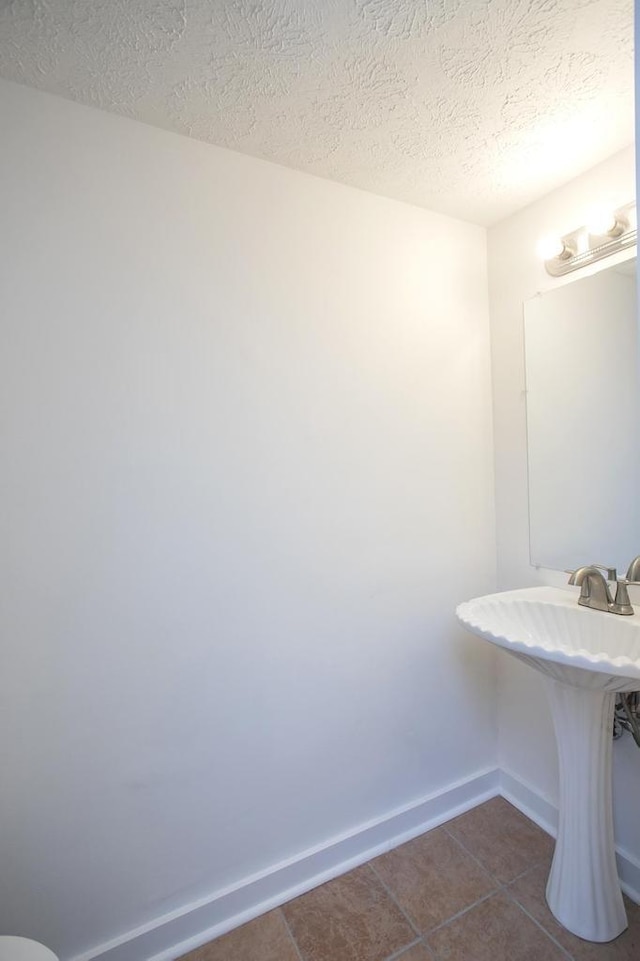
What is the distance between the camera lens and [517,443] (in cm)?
174

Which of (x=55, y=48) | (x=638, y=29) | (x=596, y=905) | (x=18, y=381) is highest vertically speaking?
(x=55, y=48)

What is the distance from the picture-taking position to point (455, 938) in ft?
4.04

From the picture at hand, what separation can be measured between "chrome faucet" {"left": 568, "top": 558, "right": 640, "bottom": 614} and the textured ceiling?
A: 1.40 meters

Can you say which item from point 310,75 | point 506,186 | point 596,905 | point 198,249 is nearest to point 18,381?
point 198,249

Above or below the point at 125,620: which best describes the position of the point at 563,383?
above

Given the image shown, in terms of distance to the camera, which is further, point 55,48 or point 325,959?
point 325,959

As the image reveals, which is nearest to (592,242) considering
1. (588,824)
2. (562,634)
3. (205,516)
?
(562,634)

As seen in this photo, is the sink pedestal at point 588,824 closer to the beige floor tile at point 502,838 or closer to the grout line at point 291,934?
the beige floor tile at point 502,838

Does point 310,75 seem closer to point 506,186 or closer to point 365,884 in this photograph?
point 506,186

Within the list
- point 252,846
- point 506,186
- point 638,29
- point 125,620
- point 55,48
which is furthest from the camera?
point 506,186

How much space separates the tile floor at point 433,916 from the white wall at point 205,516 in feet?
0.55

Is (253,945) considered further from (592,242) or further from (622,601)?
(592,242)

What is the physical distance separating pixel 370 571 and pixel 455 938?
111 centimetres

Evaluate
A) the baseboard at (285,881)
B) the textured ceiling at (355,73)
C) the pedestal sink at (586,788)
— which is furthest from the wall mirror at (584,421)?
the baseboard at (285,881)
